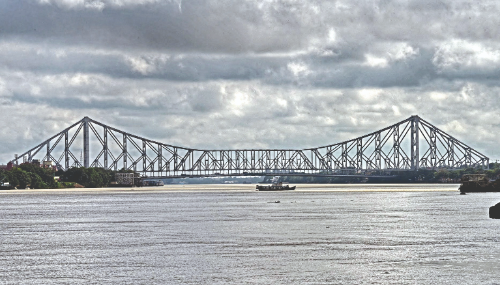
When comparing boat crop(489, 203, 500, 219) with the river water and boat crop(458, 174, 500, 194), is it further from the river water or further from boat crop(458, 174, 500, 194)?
boat crop(458, 174, 500, 194)

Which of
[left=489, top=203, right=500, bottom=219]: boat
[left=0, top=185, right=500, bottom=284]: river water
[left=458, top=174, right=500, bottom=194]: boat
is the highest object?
[left=458, top=174, right=500, bottom=194]: boat

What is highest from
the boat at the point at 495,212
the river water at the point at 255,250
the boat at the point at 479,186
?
the boat at the point at 479,186

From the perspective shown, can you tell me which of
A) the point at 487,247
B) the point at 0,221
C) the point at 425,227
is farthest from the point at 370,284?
the point at 0,221

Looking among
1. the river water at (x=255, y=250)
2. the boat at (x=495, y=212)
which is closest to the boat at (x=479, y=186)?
the river water at (x=255, y=250)

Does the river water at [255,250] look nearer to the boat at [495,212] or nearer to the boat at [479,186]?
the boat at [495,212]

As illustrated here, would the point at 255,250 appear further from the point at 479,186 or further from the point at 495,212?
the point at 479,186

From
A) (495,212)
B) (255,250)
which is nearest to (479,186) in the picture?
(495,212)

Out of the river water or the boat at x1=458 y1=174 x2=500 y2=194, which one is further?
the boat at x1=458 y1=174 x2=500 y2=194

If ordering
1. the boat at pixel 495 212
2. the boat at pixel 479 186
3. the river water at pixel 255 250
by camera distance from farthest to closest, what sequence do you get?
the boat at pixel 479 186 < the boat at pixel 495 212 < the river water at pixel 255 250

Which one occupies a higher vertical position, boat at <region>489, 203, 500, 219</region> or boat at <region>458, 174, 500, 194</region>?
boat at <region>458, 174, 500, 194</region>

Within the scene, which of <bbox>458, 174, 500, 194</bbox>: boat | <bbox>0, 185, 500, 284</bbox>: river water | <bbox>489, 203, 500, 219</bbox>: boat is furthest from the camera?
<bbox>458, 174, 500, 194</bbox>: boat

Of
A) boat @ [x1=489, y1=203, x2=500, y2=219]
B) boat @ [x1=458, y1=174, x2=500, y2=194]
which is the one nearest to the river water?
boat @ [x1=489, y1=203, x2=500, y2=219]

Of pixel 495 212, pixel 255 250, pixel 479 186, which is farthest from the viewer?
pixel 479 186

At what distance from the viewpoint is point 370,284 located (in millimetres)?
41812
